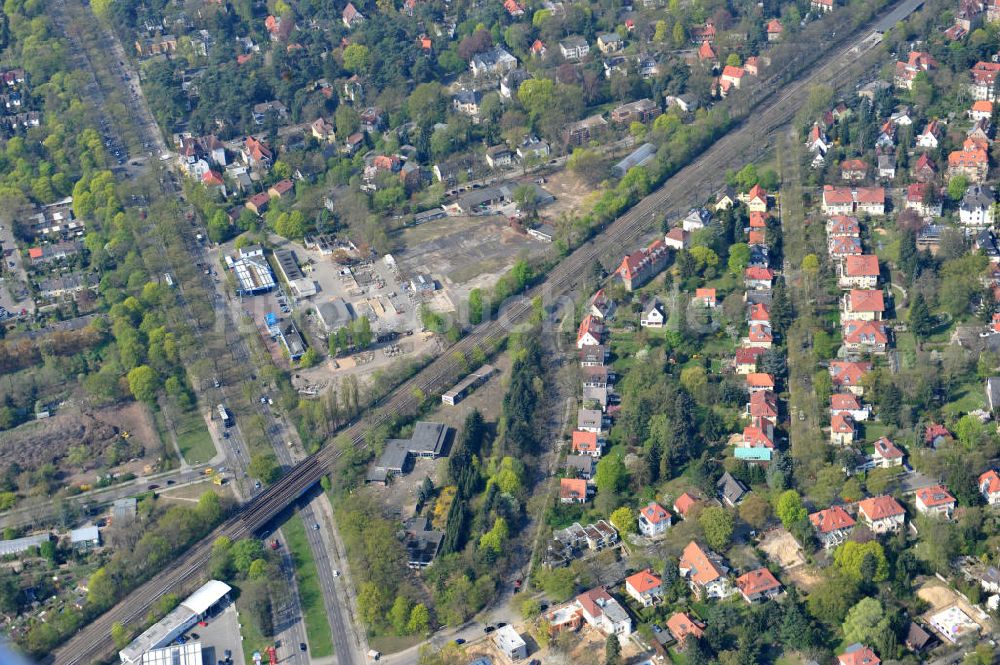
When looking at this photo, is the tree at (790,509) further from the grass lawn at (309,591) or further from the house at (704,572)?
the grass lawn at (309,591)

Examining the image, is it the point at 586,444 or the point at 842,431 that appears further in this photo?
the point at 586,444

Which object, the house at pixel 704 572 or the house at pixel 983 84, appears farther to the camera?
the house at pixel 983 84

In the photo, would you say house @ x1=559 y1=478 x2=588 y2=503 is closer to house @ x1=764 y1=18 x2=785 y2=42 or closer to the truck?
the truck

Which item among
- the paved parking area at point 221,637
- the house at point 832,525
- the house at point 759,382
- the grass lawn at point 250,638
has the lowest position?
the house at point 832,525

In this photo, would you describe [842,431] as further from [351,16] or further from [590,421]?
[351,16]

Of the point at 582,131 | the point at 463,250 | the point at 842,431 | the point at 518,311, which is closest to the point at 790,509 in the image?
the point at 842,431

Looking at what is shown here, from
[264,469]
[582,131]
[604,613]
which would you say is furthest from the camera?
[582,131]

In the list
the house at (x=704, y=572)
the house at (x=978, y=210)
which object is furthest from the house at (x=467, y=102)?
the house at (x=704, y=572)
